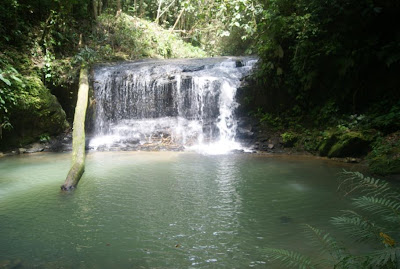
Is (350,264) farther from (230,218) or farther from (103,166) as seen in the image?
(103,166)

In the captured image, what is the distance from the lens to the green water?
3.27 m

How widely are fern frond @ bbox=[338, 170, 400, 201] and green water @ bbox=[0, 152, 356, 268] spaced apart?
0.24 m

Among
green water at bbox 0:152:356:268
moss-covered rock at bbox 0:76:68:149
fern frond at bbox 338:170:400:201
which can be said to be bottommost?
green water at bbox 0:152:356:268

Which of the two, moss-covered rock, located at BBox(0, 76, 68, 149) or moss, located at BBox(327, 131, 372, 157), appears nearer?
moss, located at BBox(327, 131, 372, 157)

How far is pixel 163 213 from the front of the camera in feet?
14.7

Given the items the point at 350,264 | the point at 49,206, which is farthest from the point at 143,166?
the point at 350,264

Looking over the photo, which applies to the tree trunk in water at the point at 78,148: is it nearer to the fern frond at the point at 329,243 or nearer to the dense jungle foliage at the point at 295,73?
the dense jungle foliage at the point at 295,73

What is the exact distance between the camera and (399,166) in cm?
589

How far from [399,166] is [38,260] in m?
6.10

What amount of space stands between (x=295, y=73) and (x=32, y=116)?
8.56m

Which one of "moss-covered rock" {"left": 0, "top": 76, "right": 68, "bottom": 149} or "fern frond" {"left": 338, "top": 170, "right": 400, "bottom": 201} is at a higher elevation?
"moss-covered rock" {"left": 0, "top": 76, "right": 68, "bottom": 149}

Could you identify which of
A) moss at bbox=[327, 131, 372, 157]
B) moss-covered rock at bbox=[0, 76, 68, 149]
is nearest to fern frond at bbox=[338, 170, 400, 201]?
moss at bbox=[327, 131, 372, 157]

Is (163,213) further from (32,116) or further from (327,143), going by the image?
(32,116)

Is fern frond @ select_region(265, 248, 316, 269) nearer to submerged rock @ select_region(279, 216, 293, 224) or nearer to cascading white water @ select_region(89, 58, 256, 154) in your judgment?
submerged rock @ select_region(279, 216, 293, 224)
